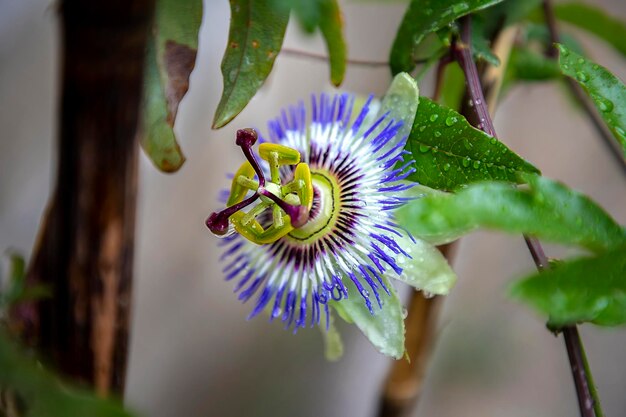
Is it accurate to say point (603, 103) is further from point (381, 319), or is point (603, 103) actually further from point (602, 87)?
point (381, 319)

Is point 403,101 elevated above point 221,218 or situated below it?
above

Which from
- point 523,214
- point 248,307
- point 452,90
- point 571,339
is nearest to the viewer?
point 523,214

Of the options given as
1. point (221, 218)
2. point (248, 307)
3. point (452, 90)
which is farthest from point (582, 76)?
point (248, 307)

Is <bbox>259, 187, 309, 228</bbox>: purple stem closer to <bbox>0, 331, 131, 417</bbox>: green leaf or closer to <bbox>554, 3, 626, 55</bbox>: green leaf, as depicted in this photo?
<bbox>0, 331, 131, 417</bbox>: green leaf

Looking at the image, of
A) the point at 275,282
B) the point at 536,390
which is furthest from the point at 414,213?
the point at 536,390

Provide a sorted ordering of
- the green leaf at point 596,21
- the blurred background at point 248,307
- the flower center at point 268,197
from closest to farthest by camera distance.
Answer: the flower center at point 268,197 < the green leaf at point 596,21 < the blurred background at point 248,307

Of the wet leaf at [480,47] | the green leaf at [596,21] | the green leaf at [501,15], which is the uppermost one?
the green leaf at [596,21]

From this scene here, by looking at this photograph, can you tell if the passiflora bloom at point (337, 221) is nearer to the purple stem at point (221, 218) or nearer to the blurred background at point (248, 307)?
the purple stem at point (221, 218)

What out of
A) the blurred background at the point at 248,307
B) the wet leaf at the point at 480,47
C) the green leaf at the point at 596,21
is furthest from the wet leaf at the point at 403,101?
the blurred background at the point at 248,307
